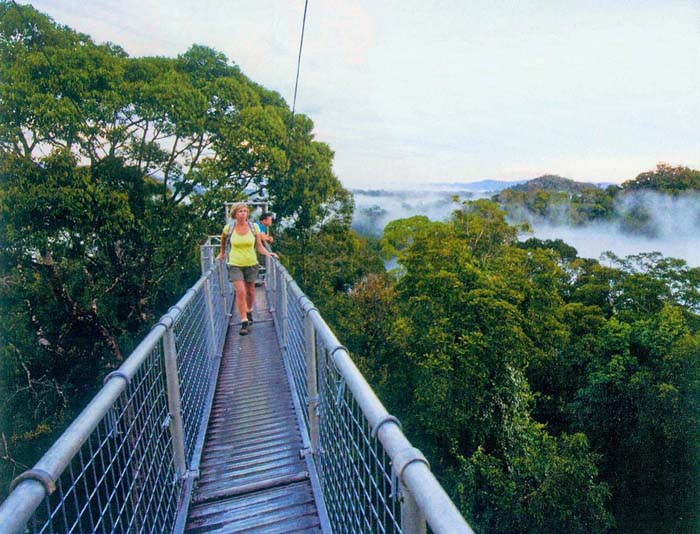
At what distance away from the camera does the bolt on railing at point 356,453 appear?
967mm

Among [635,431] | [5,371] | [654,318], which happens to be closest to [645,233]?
[654,318]

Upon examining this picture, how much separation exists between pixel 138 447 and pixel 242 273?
10.8 feet

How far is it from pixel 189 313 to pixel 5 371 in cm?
1214

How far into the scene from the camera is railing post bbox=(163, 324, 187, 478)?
2.51 meters

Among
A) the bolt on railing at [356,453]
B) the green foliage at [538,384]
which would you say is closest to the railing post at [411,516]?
the bolt on railing at [356,453]

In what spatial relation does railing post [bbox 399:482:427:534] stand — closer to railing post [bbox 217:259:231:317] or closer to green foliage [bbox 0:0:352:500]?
railing post [bbox 217:259:231:317]

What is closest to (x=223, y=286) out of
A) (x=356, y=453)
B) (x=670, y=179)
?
(x=356, y=453)

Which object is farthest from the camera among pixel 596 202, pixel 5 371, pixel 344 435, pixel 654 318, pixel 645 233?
pixel 596 202

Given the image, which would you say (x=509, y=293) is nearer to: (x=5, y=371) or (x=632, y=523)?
(x=632, y=523)

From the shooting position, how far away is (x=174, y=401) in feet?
8.38

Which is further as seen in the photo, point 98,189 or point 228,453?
point 98,189

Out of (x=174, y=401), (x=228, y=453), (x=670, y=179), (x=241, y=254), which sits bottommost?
(x=228, y=453)

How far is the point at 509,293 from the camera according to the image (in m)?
14.5

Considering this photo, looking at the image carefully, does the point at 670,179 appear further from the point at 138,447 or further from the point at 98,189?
the point at 138,447
